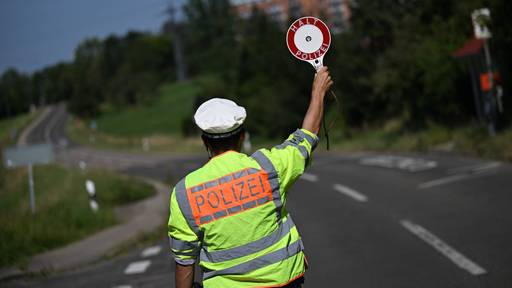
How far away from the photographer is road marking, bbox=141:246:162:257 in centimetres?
1092

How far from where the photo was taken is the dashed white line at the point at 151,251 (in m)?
10.9

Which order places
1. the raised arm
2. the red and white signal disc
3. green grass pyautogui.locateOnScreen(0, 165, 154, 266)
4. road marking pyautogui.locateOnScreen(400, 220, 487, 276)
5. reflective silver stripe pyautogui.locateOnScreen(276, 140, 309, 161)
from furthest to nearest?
green grass pyautogui.locateOnScreen(0, 165, 154, 266)
road marking pyautogui.locateOnScreen(400, 220, 487, 276)
the red and white signal disc
the raised arm
reflective silver stripe pyautogui.locateOnScreen(276, 140, 309, 161)

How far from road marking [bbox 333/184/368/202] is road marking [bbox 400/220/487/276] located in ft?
11.1

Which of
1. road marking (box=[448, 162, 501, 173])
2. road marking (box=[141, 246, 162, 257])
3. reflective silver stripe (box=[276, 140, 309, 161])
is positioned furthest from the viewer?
road marking (box=[448, 162, 501, 173])

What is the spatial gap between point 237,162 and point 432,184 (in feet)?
37.9

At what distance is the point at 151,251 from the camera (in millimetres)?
11242

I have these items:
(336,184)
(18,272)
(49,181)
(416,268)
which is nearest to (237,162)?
(416,268)

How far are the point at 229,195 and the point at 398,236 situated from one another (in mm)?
6502

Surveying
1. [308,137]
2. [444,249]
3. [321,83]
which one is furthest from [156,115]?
[308,137]

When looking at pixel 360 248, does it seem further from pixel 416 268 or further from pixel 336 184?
pixel 336 184

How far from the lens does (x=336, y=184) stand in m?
17.1

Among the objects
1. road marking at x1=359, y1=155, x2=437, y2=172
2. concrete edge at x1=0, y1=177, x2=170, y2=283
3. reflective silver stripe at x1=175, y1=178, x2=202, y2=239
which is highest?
reflective silver stripe at x1=175, y1=178, x2=202, y2=239

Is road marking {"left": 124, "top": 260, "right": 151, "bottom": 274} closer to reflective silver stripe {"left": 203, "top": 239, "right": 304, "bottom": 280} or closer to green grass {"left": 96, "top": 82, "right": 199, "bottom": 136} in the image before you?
reflective silver stripe {"left": 203, "top": 239, "right": 304, "bottom": 280}

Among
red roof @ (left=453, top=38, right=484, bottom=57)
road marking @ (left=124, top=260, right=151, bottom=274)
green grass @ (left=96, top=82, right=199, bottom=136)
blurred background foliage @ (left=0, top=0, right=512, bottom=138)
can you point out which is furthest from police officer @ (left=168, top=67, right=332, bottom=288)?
green grass @ (left=96, top=82, right=199, bottom=136)
